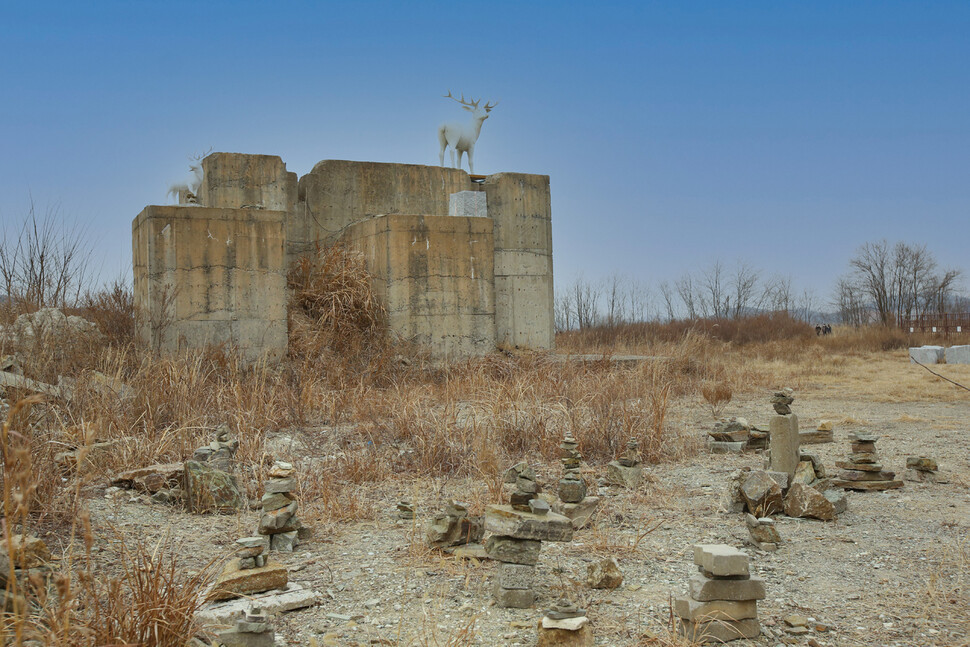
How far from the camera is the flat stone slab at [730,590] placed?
112 inches

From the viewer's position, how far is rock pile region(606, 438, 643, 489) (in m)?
5.09

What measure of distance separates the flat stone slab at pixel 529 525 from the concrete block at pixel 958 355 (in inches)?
670

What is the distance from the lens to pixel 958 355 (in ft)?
56.1

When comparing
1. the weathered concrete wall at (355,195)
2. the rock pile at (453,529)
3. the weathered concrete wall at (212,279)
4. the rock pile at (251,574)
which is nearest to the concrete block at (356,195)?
the weathered concrete wall at (355,195)

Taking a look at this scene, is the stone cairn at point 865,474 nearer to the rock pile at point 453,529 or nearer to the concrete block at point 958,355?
the rock pile at point 453,529

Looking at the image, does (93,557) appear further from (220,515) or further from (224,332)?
(224,332)

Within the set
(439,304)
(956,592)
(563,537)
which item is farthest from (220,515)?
(439,304)

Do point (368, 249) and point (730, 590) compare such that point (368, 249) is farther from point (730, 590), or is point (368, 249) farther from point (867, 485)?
point (730, 590)

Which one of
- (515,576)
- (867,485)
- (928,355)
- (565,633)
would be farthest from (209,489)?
(928,355)

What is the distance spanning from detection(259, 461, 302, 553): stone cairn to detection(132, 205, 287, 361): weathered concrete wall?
541 centimetres

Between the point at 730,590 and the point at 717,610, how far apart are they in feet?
0.33

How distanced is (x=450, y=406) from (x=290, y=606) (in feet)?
12.3

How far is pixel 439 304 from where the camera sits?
35.1 ft

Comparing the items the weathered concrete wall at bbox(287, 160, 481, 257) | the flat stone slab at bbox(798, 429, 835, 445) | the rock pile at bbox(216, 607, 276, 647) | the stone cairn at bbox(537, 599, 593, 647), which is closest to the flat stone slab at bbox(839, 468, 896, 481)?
the flat stone slab at bbox(798, 429, 835, 445)
